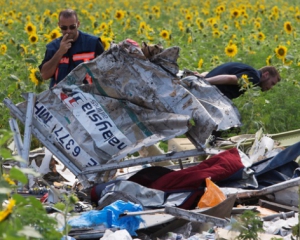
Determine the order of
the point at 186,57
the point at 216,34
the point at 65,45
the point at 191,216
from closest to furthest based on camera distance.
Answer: the point at 191,216 → the point at 65,45 → the point at 186,57 → the point at 216,34

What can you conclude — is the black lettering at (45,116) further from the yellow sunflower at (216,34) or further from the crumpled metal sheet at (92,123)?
the yellow sunflower at (216,34)

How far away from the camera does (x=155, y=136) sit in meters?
6.34

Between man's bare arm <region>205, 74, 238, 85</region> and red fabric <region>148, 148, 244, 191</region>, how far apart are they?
70.2 inches

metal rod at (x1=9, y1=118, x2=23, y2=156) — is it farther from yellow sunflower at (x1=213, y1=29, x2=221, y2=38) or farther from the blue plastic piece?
yellow sunflower at (x1=213, y1=29, x2=221, y2=38)

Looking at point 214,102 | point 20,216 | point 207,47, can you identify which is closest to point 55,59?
point 214,102

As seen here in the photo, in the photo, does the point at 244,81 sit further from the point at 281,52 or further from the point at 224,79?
the point at 281,52

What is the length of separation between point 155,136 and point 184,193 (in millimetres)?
441

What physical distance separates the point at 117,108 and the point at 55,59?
1217 mm

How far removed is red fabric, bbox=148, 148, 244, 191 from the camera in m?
6.23

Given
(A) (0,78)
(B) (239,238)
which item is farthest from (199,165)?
(A) (0,78)

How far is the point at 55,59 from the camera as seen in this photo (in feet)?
24.9

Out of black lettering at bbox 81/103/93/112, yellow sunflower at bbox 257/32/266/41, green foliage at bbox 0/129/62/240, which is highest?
green foliage at bbox 0/129/62/240

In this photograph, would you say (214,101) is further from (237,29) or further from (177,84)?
(237,29)

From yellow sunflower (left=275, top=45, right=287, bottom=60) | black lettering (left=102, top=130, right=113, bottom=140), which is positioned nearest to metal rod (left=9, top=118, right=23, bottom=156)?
black lettering (left=102, top=130, right=113, bottom=140)
